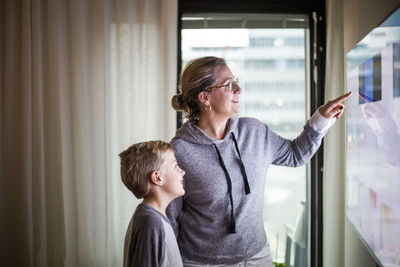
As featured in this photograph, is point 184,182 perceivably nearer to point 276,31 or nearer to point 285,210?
point 285,210

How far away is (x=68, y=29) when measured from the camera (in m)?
2.44

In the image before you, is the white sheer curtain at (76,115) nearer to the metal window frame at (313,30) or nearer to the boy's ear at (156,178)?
the metal window frame at (313,30)

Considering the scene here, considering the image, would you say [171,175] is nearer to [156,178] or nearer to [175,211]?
[156,178]

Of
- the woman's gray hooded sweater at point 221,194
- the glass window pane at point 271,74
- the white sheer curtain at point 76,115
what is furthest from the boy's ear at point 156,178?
the glass window pane at point 271,74

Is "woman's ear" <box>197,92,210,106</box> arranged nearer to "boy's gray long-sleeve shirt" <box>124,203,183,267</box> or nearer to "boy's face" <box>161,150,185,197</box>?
"boy's face" <box>161,150,185,197</box>

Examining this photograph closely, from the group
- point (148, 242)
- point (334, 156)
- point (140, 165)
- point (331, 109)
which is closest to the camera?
point (148, 242)

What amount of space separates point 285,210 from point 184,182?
1298 millimetres

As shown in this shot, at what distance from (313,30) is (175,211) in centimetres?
168

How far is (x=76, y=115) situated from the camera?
7.96 feet

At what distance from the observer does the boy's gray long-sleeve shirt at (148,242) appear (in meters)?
1.25

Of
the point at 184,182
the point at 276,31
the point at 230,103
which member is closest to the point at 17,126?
the point at 184,182

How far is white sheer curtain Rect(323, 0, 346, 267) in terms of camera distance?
2.35 metres

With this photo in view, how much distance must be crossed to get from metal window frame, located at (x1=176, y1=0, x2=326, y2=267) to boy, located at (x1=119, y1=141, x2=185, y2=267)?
118 cm

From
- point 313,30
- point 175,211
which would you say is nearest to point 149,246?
point 175,211
